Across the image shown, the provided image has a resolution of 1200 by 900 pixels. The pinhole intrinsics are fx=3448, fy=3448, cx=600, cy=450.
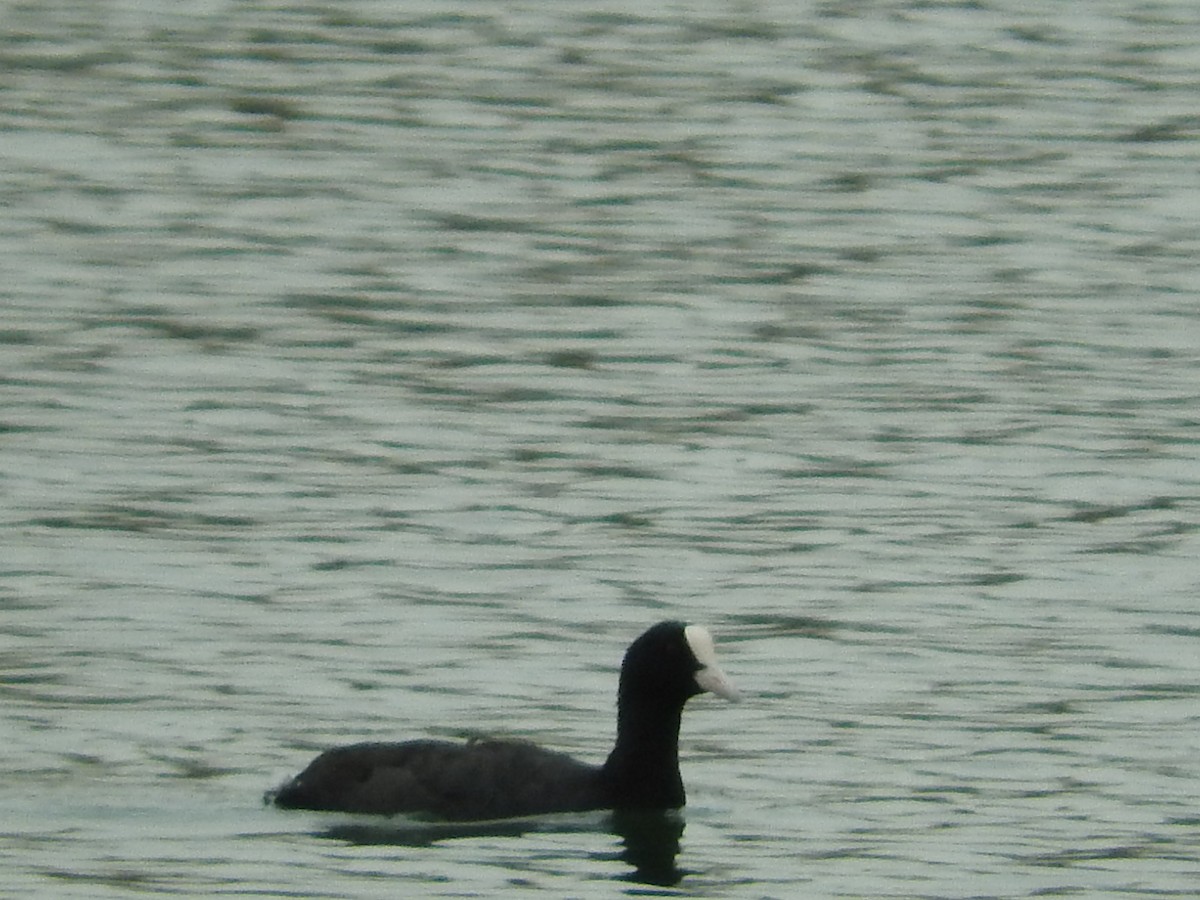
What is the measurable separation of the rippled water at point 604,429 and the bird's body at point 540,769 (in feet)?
0.46

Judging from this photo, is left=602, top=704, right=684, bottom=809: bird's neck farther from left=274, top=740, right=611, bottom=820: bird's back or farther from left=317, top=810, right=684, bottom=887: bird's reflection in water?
left=274, top=740, right=611, bottom=820: bird's back

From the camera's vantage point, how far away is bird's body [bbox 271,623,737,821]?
13.7 metres

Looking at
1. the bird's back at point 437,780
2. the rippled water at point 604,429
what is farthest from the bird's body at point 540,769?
the rippled water at point 604,429

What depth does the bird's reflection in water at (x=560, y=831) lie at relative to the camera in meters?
13.6

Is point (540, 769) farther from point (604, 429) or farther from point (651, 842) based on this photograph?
point (604, 429)

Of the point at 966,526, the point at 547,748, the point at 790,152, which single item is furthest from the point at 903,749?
the point at 790,152

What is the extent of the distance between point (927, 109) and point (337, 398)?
10.6 m

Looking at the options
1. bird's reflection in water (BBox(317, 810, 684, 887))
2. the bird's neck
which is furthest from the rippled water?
the bird's neck

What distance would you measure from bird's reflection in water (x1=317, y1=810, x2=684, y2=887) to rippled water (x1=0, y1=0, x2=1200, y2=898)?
0.14 feet

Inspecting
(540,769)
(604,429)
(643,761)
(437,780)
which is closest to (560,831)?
(540,769)

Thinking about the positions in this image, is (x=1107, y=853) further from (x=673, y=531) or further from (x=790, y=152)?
(x=790, y=152)

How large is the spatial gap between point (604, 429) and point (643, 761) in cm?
692

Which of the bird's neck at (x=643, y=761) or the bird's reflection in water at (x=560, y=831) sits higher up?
the bird's neck at (x=643, y=761)

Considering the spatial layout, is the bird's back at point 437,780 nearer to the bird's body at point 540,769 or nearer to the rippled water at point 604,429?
the bird's body at point 540,769
